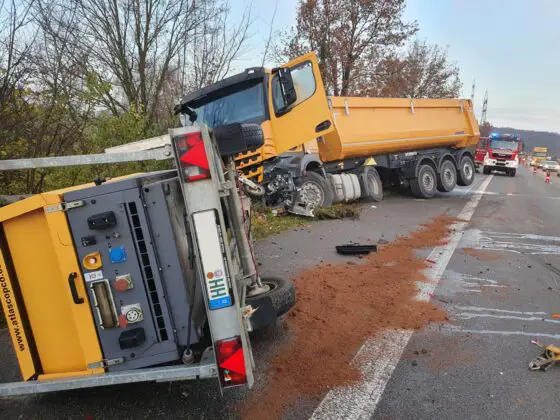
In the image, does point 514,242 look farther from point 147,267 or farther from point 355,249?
point 147,267

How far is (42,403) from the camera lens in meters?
2.68

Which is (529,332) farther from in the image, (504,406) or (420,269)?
(420,269)

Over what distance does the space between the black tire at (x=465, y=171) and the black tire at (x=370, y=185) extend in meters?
4.28

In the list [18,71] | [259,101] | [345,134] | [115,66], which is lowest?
[345,134]

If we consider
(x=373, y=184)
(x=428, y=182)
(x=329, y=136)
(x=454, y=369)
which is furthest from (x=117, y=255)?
(x=428, y=182)

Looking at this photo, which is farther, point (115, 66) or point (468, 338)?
point (115, 66)

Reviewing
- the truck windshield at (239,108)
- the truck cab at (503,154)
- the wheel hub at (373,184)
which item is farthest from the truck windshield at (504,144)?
the truck windshield at (239,108)

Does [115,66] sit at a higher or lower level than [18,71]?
higher

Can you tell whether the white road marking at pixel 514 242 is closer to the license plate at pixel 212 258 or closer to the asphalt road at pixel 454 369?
the asphalt road at pixel 454 369

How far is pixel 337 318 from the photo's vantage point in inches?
150

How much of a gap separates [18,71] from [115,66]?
17.2ft

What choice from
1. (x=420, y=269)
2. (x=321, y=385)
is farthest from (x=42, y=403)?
(x=420, y=269)

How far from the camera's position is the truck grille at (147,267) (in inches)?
89.5

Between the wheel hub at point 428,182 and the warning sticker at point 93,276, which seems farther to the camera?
the wheel hub at point 428,182
